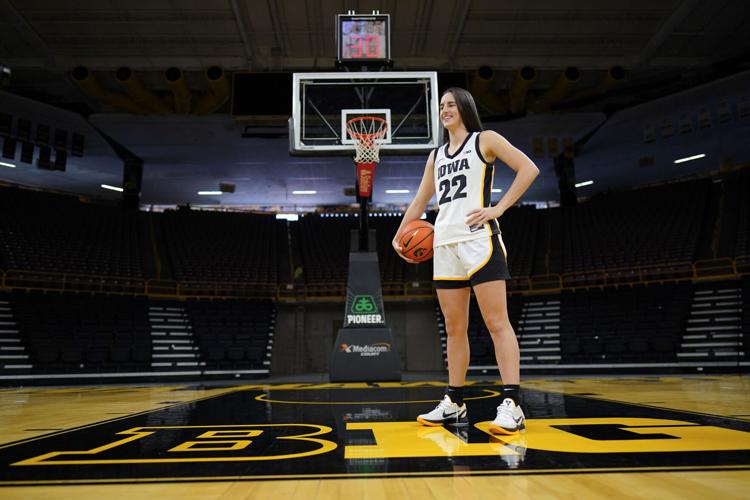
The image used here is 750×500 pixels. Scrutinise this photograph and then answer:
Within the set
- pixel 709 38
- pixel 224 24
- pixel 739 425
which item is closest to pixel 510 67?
pixel 709 38

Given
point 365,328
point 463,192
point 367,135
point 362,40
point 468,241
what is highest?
point 362,40

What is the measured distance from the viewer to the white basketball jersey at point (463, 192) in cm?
269

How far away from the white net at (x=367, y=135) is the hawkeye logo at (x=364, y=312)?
2.47 meters

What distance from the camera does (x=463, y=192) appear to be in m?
2.75

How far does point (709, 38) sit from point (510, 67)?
469 cm

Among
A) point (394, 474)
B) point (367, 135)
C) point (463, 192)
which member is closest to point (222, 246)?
point (367, 135)

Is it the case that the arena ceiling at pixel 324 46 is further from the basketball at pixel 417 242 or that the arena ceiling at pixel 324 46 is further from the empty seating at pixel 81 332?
the basketball at pixel 417 242

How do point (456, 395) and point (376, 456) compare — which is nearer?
point (376, 456)

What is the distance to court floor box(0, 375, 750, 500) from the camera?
1422 mm

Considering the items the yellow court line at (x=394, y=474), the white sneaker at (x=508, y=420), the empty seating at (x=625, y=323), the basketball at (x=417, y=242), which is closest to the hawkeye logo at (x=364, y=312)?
the basketball at (x=417, y=242)

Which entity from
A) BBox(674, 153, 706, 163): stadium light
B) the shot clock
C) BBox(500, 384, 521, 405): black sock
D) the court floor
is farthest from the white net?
BBox(674, 153, 706, 163): stadium light

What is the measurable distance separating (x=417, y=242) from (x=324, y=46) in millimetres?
10264

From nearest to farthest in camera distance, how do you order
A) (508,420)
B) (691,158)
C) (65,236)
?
(508,420)
(65,236)
(691,158)

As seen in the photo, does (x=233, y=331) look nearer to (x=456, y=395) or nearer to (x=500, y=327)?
(x=456, y=395)
